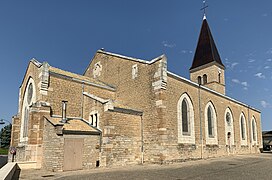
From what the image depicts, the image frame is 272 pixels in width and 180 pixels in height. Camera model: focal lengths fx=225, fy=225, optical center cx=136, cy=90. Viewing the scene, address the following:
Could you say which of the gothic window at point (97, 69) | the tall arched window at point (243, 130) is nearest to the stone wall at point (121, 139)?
the gothic window at point (97, 69)

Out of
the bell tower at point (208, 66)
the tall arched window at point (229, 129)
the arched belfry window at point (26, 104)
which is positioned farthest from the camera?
the bell tower at point (208, 66)

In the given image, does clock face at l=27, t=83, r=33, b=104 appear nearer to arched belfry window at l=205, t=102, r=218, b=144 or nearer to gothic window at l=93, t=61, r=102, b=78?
gothic window at l=93, t=61, r=102, b=78

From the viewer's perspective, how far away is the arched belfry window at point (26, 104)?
51.6 ft

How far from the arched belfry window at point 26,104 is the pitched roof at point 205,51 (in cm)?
2241

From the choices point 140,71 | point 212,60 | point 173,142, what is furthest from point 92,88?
point 212,60

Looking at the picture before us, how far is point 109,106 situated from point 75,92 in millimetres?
3621

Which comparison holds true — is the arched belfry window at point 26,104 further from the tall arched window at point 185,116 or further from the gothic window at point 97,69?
the tall arched window at point 185,116

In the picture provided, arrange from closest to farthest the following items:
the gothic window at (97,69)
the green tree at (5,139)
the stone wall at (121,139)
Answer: the stone wall at (121,139)
the gothic window at (97,69)
the green tree at (5,139)

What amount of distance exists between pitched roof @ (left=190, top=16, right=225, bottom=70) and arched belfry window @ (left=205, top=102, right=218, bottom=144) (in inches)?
427

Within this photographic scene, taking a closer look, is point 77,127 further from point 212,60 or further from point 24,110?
point 212,60

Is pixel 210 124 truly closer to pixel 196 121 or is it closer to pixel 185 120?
pixel 196 121

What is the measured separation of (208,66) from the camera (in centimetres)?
3030

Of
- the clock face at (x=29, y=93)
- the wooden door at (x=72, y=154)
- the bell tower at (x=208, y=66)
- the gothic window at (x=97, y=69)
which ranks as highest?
the bell tower at (x=208, y=66)

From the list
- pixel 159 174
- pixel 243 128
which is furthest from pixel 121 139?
pixel 243 128
